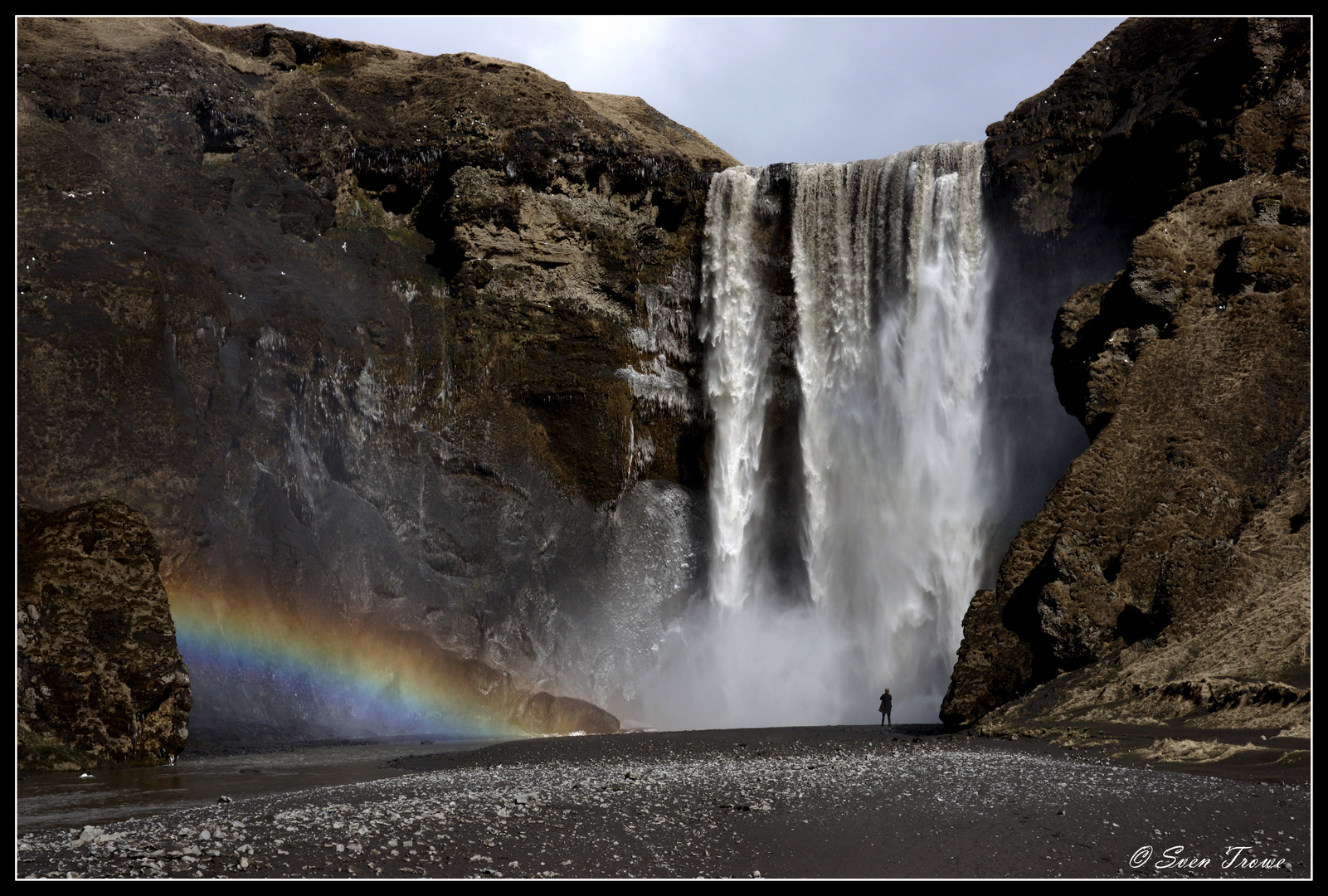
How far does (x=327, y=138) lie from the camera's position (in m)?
40.3

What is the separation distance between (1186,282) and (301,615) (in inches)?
1032

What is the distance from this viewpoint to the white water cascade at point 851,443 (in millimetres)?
34656

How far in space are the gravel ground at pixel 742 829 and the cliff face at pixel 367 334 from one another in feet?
56.2

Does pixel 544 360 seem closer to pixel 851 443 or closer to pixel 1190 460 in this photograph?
pixel 851 443

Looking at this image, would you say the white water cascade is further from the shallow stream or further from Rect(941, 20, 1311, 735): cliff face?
the shallow stream

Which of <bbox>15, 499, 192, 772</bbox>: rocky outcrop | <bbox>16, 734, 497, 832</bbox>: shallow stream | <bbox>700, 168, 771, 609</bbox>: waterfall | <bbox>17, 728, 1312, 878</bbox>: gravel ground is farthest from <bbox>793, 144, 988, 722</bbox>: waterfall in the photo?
<bbox>15, 499, 192, 772</bbox>: rocky outcrop

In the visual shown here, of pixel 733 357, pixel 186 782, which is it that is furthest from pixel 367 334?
pixel 186 782

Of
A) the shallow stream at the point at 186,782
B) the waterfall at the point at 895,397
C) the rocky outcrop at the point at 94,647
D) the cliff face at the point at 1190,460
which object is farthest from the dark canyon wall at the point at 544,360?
the shallow stream at the point at 186,782

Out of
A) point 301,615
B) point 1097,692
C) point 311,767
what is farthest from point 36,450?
point 1097,692

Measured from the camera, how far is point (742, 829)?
11.2m

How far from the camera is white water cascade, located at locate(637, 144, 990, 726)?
3466cm

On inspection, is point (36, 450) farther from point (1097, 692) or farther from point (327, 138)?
point (1097, 692)

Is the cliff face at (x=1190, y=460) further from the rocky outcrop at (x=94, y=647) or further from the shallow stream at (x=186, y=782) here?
the rocky outcrop at (x=94, y=647)

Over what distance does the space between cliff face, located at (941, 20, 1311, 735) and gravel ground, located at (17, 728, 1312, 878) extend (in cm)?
470
